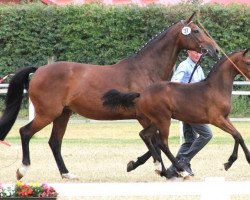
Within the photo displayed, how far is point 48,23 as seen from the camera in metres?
28.8

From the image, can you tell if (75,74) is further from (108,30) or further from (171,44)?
(108,30)

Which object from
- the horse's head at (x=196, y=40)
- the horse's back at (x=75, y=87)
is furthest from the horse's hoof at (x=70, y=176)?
the horse's head at (x=196, y=40)

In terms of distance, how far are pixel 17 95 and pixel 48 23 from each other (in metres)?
15.1

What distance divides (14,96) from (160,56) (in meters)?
2.31

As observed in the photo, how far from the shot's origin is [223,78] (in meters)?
12.5

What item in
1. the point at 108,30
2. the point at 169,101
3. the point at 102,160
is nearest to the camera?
the point at 169,101

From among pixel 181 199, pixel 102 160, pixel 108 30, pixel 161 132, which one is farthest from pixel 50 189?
pixel 108 30

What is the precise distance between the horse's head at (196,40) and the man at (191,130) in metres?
0.17

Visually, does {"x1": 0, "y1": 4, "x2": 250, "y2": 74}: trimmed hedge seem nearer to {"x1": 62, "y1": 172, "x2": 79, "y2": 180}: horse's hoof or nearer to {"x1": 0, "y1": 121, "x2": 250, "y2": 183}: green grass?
{"x1": 0, "y1": 121, "x2": 250, "y2": 183}: green grass

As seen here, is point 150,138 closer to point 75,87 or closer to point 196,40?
point 75,87

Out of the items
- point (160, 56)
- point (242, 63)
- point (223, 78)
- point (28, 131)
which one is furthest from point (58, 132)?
point (242, 63)

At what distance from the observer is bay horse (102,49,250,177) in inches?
484

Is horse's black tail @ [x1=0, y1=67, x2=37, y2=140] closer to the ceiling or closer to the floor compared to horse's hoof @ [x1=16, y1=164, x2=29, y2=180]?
closer to the ceiling

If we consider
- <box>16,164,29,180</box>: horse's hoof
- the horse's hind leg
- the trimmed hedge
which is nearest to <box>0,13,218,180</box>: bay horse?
<box>16,164,29,180</box>: horse's hoof
